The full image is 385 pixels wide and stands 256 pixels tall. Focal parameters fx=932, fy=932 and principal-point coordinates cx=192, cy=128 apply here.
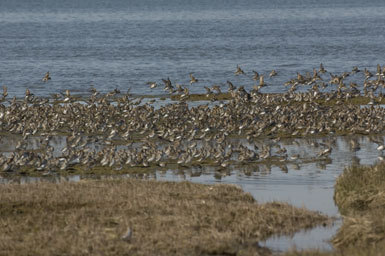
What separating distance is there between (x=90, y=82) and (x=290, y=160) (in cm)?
3287

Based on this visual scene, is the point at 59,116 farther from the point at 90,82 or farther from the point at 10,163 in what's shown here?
the point at 90,82

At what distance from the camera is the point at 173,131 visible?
35656 millimetres

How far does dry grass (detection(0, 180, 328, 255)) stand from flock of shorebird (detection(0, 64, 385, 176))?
5199 mm

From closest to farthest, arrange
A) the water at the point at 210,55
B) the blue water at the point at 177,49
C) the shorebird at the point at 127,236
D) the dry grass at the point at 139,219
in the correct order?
1. the dry grass at the point at 139,219
2. the shorebird at the point at 127,236
3. the water at the point at 210,55
4. the blue water at the point at 177,49

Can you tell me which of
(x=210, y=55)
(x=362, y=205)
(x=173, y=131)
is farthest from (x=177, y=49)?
(x=362, y=205)

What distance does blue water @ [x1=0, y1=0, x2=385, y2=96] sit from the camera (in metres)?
65.3

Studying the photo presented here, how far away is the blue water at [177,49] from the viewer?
6531cm

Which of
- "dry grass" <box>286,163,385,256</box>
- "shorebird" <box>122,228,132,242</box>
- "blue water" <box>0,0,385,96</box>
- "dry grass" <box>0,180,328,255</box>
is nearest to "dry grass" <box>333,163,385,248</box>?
"dry grass" <box>286,163,385,256</box>

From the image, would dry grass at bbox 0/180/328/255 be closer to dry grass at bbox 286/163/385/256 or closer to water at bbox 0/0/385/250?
water at bbox 0/0/385/250

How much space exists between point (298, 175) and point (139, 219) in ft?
32.1

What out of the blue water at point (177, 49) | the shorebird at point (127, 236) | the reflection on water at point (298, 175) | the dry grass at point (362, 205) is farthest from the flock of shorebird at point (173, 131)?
the blue water at point (177, 49)

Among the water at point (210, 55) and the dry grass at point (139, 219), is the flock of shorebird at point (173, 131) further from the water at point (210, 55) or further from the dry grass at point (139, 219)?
the dry grass at point (139, 219)

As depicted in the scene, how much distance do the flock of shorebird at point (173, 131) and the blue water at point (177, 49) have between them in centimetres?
1476

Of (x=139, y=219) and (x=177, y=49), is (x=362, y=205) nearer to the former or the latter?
(x=139, y=219)
